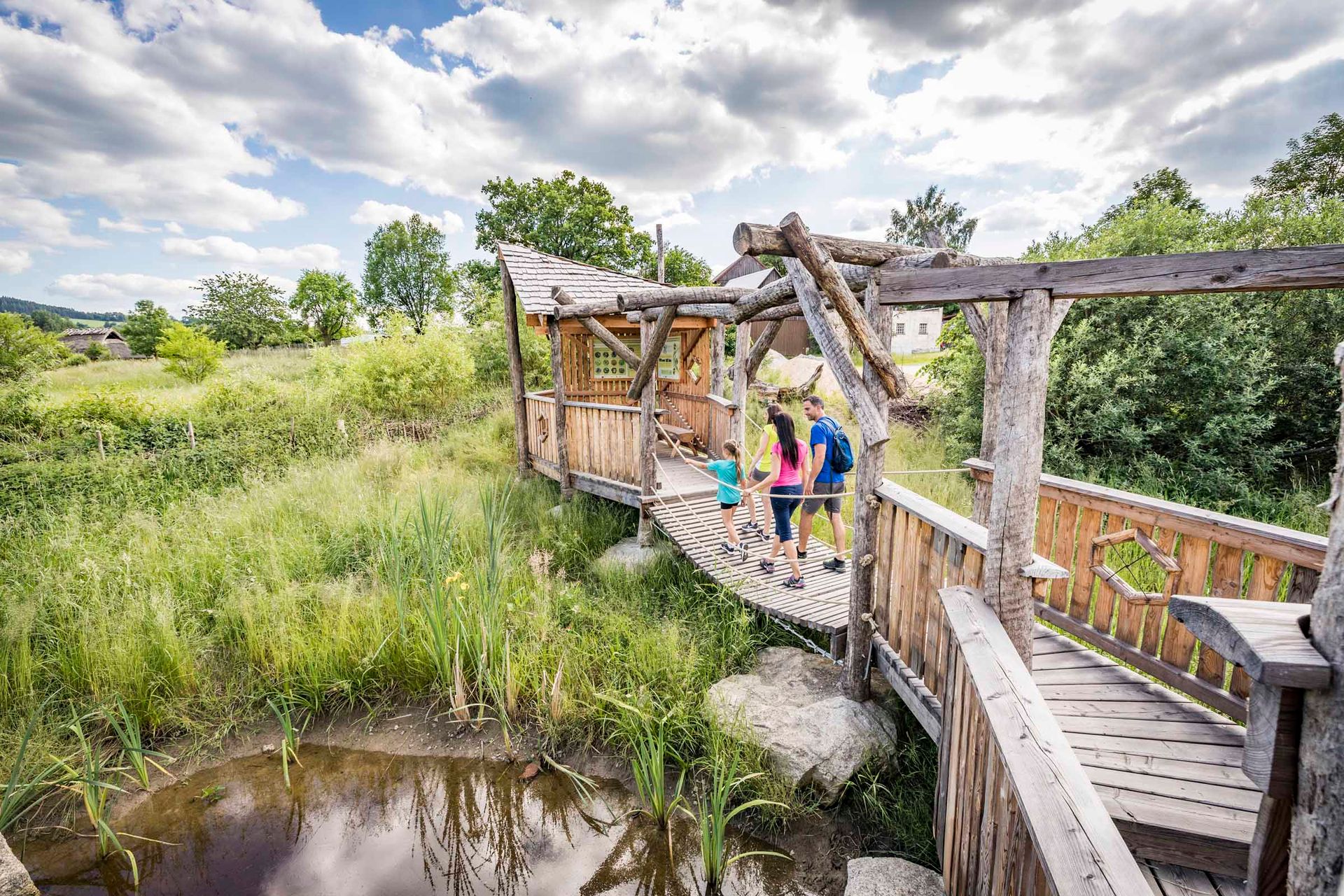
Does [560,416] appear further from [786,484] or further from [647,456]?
[786,484]

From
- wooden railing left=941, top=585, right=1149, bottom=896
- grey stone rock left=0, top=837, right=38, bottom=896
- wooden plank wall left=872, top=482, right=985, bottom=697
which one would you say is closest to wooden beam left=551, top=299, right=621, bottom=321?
wooden plank wall left=872, top=482, right=985, bottom=697

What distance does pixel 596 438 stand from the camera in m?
8.12

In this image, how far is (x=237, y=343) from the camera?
103 feet

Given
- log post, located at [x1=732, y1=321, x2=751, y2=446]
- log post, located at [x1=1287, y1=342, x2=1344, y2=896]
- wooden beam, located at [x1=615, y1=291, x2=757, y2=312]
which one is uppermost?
wooden beam, located at [x1=615, y1=291, x2=757, y2=312]

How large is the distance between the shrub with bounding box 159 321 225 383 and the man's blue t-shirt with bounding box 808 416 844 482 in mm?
19333

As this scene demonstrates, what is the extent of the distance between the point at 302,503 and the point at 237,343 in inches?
1233

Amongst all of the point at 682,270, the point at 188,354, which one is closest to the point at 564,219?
the point at 682,270

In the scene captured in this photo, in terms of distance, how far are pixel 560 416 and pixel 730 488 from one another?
350 centimetres

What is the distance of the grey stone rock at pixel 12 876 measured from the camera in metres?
3.01

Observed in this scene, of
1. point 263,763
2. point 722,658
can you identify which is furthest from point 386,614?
point 722,658

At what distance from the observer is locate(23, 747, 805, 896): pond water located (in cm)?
335

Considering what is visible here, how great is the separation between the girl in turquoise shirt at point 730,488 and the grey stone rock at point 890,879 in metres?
3.22

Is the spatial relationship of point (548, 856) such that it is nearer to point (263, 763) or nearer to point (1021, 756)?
point (263, 763)

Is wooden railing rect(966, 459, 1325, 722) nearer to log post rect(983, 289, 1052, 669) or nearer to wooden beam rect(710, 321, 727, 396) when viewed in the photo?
log post rect(983, 289, 1052, 669)
